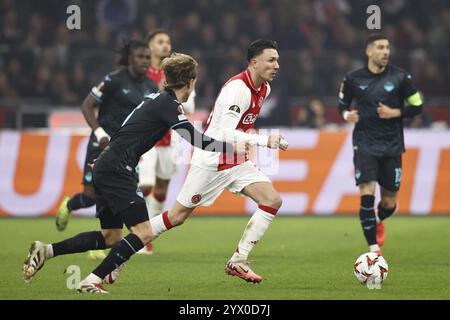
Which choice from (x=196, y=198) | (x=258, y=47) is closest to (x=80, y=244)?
(x=196, y=198)

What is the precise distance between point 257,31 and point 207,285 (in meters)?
13.7

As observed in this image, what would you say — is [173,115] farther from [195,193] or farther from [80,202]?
[80,202]

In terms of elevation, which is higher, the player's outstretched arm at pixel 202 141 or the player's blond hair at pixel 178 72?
the player's blond hair at pixel 178 72

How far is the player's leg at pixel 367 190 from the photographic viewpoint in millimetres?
11453

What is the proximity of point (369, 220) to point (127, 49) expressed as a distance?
3.37 metres

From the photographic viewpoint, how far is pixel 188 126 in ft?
27.5

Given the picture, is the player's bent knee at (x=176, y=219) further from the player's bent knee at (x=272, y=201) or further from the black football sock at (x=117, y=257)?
the black football sock at (x=117, y=257)

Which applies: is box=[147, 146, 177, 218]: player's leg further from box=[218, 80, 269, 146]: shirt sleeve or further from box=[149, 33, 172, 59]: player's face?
box=[218, 80, 269, 146]: shirt sleeve

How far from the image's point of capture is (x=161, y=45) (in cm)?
1252

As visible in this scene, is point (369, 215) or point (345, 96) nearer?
point (369, 215)

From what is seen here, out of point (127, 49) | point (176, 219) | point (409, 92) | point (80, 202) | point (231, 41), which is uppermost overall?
point (127, 49)

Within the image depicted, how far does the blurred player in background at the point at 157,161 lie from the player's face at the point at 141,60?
2.32 ft

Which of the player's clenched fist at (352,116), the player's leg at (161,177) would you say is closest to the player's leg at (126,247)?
the player's clenched fist at (352,116)

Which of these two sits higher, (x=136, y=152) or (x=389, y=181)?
(x=136, y=152)
